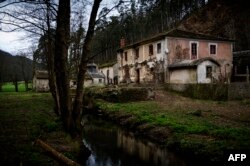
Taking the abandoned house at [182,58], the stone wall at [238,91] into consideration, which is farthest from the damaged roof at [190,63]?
the stone wall at [238,91]

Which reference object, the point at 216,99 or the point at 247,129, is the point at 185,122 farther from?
the point at 216,99

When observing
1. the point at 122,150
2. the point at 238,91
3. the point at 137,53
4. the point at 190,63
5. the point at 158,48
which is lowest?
the point at 122,150

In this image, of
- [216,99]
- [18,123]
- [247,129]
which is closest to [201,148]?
[247,129]

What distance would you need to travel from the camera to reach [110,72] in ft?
200

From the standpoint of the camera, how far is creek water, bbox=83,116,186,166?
11.8m

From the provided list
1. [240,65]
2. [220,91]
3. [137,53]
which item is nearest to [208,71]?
[220,91]

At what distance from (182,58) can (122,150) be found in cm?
2618

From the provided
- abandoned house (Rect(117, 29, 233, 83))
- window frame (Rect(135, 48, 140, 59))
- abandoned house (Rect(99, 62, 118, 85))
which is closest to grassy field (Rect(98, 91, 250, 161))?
abandoned house (Rect(117, 29, 233, 83))

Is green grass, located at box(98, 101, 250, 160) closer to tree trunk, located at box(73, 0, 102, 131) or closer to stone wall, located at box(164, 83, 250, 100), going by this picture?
tree trunk, located at box(73, 0, 102, 131)

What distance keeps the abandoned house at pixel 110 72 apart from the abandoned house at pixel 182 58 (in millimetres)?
14977

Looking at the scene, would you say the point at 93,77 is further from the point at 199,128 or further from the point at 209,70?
the point at 199,128

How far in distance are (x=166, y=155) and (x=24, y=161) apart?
5.76 meters

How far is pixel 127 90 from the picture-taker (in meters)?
28.5

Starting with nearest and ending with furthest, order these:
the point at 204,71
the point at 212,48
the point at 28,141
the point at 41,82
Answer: the point at 28,141 → the point at 204,71 → the point at 212,48 → the point at 41,82
